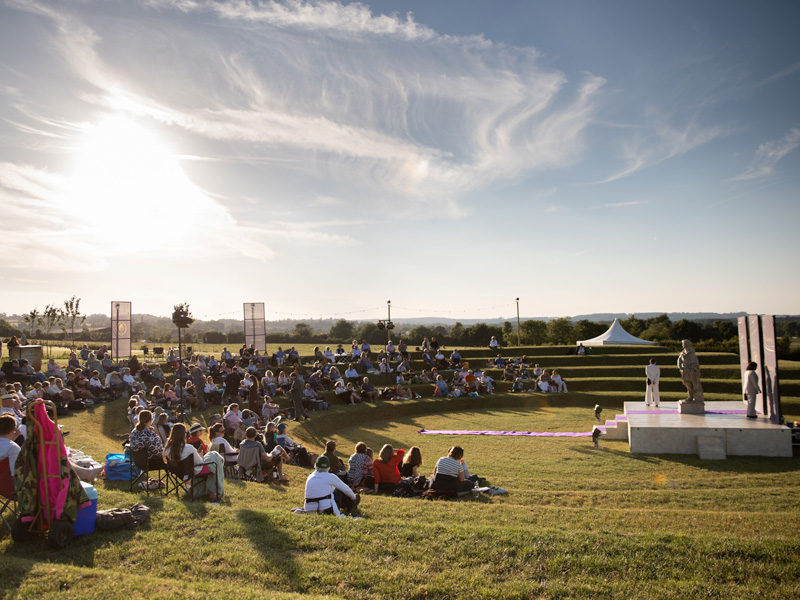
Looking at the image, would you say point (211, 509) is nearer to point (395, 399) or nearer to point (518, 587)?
point (518, 587)

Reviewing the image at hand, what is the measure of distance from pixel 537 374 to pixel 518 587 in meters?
20.0

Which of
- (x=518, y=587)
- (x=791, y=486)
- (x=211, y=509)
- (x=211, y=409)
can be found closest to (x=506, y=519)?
(x=518, y=587)

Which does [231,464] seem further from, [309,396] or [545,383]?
[545,383]

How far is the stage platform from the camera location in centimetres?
1170

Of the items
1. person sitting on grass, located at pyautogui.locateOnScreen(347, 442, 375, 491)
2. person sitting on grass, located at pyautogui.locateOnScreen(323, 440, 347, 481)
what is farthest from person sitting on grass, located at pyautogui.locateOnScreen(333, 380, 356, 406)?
person sitting on grass, located at pyautogui.locateOnScreen(347, 442, 375, 491)

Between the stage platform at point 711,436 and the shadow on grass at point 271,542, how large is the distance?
9981 millimetres

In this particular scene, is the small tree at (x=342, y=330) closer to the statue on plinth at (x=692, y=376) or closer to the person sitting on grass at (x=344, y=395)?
the person sitting on grass at (x=344, y=395)

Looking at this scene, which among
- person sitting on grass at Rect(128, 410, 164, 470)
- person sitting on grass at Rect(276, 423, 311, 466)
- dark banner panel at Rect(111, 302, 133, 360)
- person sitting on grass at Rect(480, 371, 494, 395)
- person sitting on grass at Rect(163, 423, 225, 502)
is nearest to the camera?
person sitting on grass at Rect(163, 423, 225, 502)

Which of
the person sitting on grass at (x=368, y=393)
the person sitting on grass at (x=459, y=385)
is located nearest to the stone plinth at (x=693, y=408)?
the person sitting on grass at (x=459, y=385)

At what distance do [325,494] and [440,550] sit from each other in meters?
1.98

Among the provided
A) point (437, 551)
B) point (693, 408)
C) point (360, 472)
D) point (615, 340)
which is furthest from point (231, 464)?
point (615, 340)

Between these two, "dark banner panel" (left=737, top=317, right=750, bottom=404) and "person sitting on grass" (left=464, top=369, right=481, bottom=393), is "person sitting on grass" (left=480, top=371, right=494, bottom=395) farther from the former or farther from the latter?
"dark banner panel" (left=737, top=317, right=750, bottom=404)

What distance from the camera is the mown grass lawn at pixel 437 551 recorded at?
4.29m

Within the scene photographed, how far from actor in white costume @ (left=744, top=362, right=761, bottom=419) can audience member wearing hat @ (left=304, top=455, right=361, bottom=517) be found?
37.7 feet
